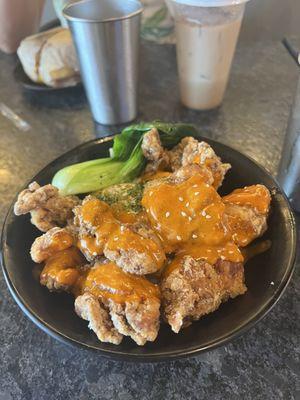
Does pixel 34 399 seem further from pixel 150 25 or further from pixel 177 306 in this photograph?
pixel 150 25

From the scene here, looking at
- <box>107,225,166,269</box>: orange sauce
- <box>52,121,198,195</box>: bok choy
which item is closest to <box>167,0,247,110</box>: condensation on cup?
<box>52,121,198,195</box>: bok choy

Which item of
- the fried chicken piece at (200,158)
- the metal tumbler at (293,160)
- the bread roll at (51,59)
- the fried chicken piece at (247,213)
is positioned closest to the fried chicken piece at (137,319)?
the fried chicken piece at (247,213)

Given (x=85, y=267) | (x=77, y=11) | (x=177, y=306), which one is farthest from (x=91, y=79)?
(x=177, y=306)

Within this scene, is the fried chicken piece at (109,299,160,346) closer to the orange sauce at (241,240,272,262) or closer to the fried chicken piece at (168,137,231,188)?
the orange sauce at (241,240,272,262)

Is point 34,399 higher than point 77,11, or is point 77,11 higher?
point 77,11

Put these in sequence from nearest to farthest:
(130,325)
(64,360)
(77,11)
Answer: (130,325) < (64,360) < (77,11)
